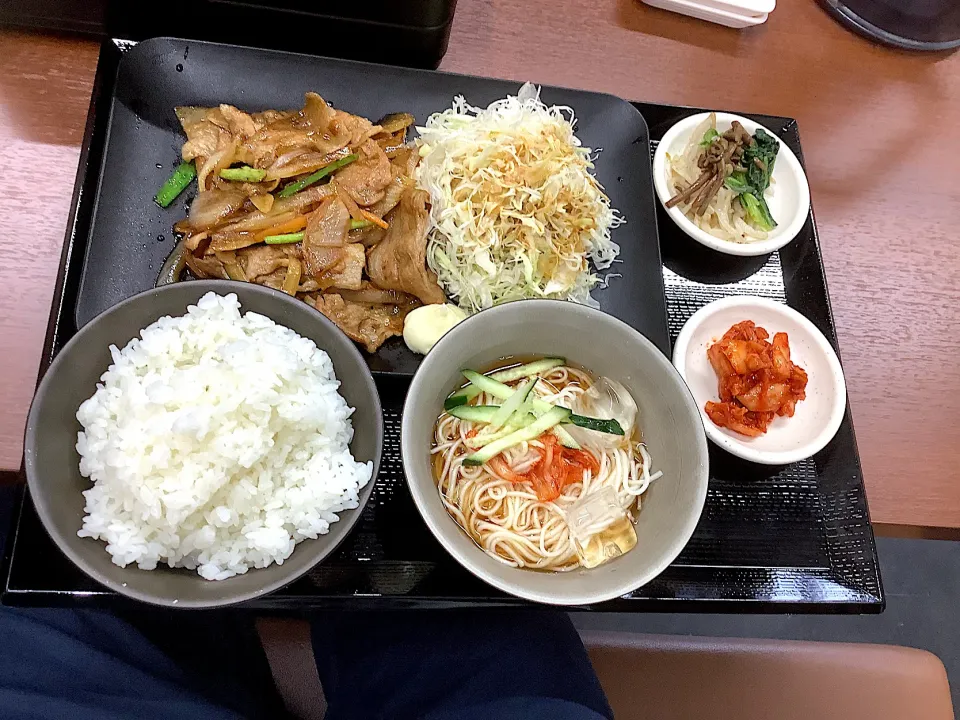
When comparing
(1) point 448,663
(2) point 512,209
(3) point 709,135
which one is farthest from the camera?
(3) point 709,135

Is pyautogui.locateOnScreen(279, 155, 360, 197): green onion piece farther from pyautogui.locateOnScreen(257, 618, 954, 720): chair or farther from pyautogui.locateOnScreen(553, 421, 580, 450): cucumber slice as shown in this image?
pyautogui.locateOnScreen(257, 618, 954, 720): chair

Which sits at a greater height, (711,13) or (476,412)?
(711,13)

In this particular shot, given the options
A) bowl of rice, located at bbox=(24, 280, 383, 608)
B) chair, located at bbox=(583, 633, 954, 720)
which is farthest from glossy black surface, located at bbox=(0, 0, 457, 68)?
chair, located at bbox=(583, 633, 954, 720)

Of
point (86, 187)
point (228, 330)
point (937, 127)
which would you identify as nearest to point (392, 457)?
point (228, 330)

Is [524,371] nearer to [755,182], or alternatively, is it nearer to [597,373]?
[597,373]

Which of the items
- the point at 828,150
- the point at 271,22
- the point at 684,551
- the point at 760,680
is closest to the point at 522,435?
the point at 684,551

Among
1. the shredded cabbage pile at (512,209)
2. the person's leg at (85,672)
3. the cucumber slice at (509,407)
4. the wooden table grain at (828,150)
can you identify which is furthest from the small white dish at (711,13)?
the person's leg at (85,672)

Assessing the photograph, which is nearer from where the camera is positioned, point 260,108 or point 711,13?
point 260,108
